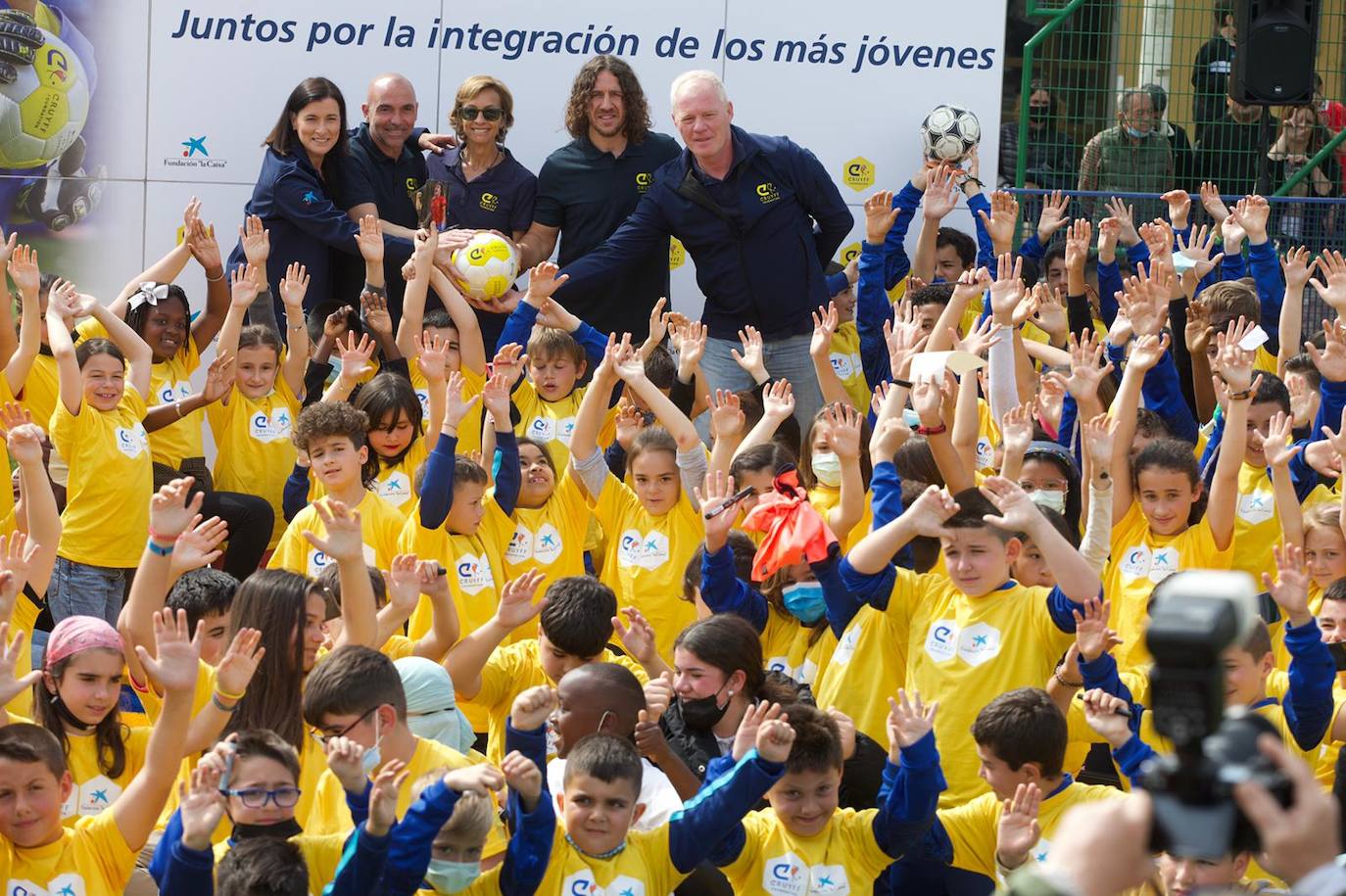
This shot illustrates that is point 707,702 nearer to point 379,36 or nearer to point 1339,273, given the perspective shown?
point 1339,273

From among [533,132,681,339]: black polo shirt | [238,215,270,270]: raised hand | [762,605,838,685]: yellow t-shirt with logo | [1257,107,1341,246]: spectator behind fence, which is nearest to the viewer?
[762,605,838,685]: yellow t-shirt with logo

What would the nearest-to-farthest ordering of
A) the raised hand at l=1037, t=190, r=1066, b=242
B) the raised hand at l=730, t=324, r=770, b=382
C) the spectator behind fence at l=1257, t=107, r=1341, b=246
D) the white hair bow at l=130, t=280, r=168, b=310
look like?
the raised hand at l=730, t=324, r=770, b=382 < the white hair bow at l=130, t=280, r=168, b=310 < the raised hand at l=1037, t=190, r=1066, b=242 < the spectator behind fence at l=1257, t=107, r=1341, b=246

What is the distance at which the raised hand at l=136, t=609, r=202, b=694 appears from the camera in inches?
154

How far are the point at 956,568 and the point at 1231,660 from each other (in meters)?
0.76

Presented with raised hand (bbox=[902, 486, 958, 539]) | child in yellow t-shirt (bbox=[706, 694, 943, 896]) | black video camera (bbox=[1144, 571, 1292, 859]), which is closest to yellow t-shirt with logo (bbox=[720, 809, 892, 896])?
child in yellow t-shirt (bbox=[706, 694, 943, 896])

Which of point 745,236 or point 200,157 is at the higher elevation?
point 200,157

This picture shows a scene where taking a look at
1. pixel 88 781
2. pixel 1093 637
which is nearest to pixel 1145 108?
pixel 1093 637

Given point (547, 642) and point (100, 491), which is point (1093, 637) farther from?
point (100, 491)

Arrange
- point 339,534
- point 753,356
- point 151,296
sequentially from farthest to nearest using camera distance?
point 151,296 → point 753,356 → point 339,534

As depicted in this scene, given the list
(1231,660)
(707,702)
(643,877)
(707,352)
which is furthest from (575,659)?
(707,352)

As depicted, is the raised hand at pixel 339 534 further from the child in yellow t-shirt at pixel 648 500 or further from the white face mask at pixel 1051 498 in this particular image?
the white face mask at pixel 1051 498

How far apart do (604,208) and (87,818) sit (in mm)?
4728

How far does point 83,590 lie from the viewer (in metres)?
6.33

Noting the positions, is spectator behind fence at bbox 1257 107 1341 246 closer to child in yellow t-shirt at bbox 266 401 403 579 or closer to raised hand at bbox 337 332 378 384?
raised hand at bbox 337 332 378 384
